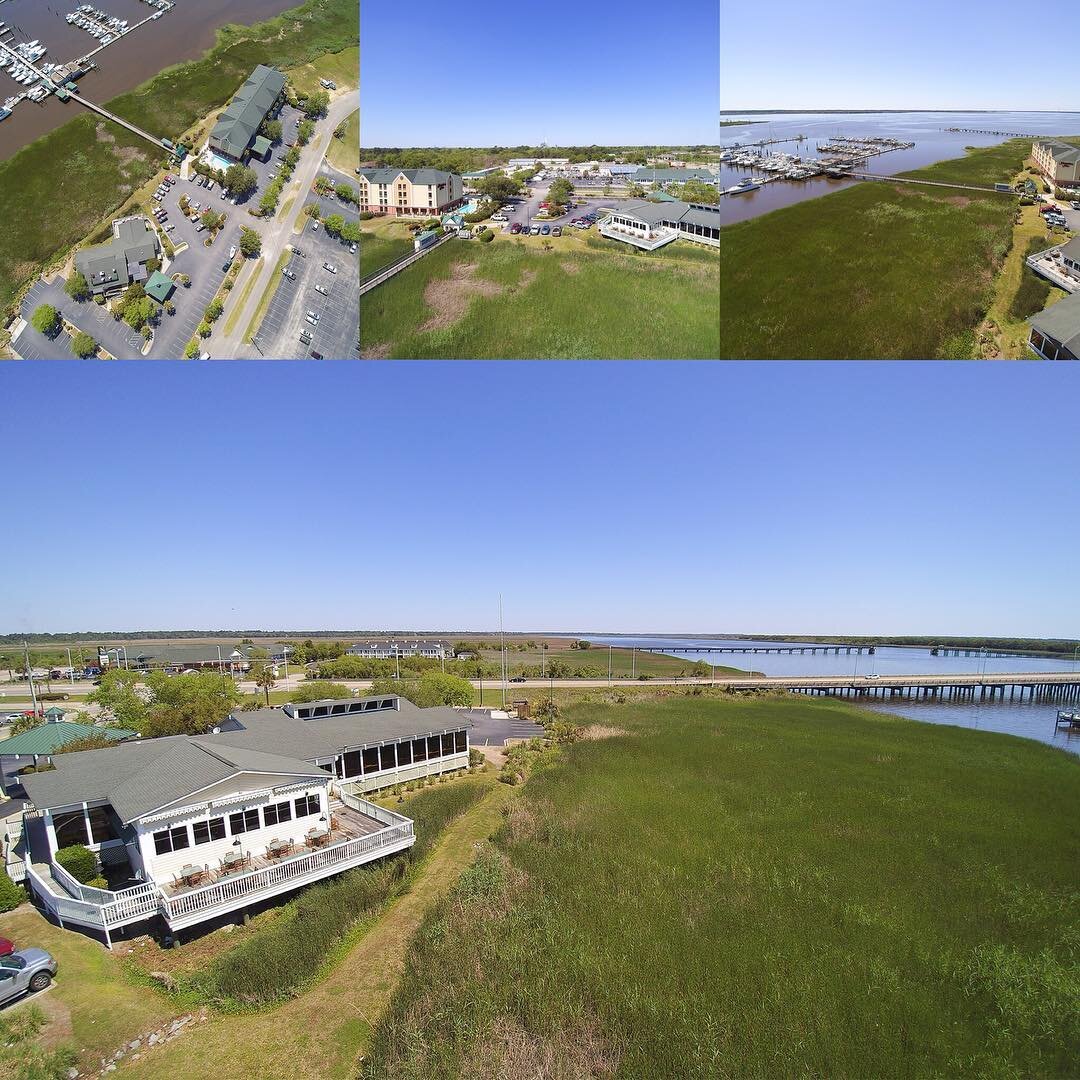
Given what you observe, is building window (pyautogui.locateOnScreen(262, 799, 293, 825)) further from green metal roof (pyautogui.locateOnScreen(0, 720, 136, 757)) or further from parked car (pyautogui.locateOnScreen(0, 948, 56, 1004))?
green metal roof (pyautogui.locateOnScreen(0, 720, 136, 757))

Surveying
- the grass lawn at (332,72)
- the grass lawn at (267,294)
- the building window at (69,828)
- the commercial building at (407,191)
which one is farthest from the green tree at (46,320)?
the building window at (69,828)

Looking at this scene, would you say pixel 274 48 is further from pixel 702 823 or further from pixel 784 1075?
pixel 784 1075

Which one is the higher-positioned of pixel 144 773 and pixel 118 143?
pixel 118 143

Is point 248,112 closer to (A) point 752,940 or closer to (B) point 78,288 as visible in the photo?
(B) point 78,288

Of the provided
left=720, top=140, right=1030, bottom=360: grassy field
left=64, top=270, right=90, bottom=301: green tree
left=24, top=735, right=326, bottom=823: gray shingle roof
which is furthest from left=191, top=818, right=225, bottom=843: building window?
left=720, top=140, right=1030, bottom=360: grassy field

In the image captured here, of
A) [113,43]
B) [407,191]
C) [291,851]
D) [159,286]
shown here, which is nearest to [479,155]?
[407,191]

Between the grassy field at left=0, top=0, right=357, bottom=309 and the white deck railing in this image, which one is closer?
the white deck railing
